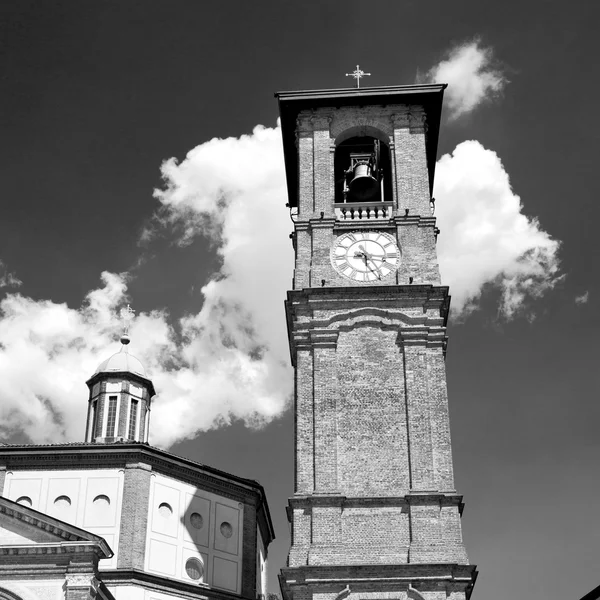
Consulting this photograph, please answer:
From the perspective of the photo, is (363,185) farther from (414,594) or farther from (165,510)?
(414,594)

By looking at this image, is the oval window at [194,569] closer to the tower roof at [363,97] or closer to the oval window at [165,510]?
the oval window at [165,510]

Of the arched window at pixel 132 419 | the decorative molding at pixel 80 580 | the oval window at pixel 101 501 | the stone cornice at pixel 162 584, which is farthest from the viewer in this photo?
the arched window at pixel 132 419

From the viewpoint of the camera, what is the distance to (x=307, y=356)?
3055 cm

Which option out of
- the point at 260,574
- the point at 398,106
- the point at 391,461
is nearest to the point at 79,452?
the point at 260,574

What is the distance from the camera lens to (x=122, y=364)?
40938 millimetres

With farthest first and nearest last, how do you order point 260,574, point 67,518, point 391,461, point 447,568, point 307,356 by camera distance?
1. point 260,574
2. point 67,518
3. point 307,356
4. point 391,461
5. point 447,568

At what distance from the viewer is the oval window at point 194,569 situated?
3369cm

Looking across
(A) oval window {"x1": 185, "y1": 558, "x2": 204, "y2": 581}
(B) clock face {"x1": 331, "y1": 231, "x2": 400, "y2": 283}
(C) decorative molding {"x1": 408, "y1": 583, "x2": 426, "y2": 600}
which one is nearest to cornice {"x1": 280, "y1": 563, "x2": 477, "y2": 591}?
(C) decorative molding {"x1": 408, "y1": 583, "x2": 426, "y2": 600}

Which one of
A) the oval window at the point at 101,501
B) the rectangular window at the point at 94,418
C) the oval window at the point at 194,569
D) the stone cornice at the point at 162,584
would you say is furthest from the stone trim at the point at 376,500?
the rectangular window at the point at 94,418

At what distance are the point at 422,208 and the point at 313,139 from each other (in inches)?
192

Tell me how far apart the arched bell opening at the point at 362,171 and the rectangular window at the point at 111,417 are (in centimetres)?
1236

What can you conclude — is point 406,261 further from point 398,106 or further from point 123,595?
point 123,595

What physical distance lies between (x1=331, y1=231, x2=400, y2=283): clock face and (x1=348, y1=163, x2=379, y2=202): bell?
9.29ft

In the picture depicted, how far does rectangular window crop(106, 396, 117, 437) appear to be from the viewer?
128ft
